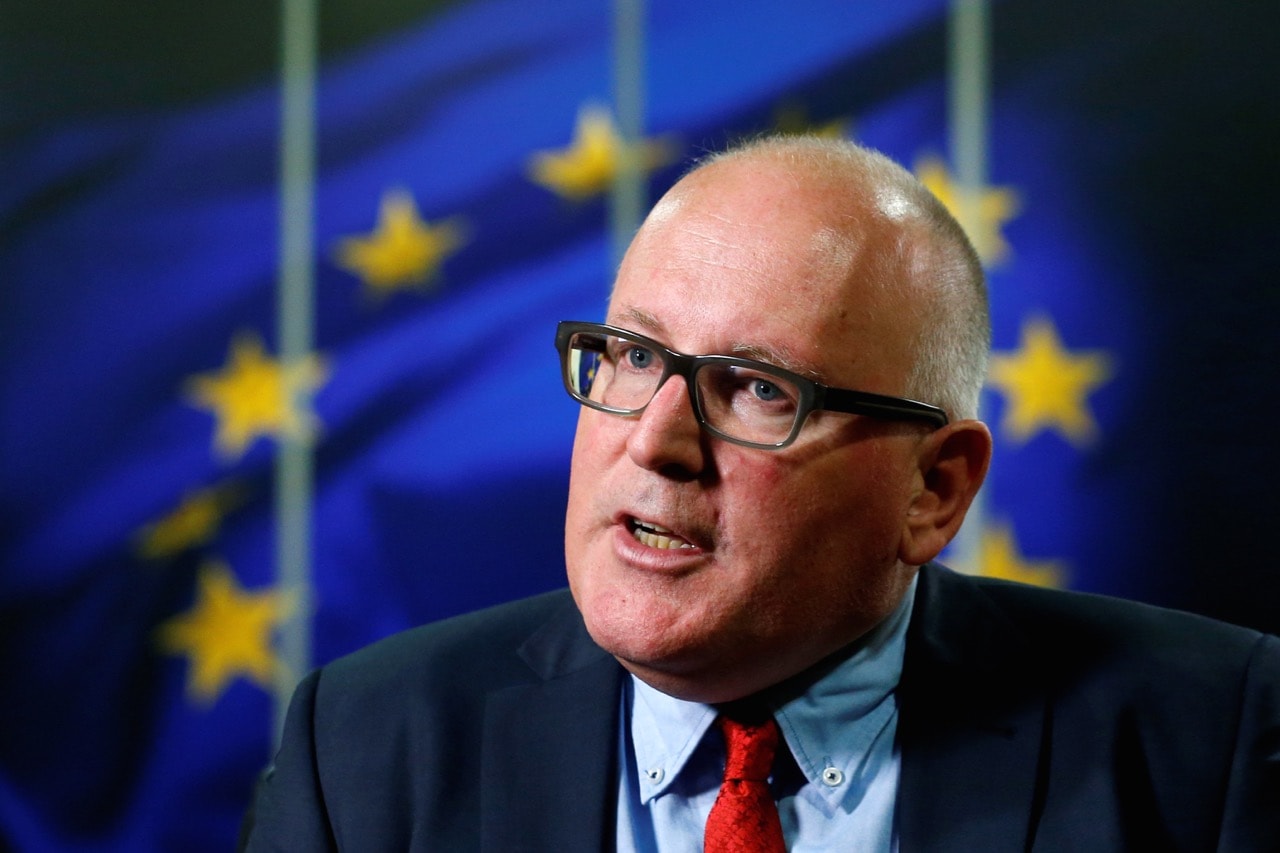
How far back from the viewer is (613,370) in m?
1.25

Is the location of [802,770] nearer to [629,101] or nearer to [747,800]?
[747,800]

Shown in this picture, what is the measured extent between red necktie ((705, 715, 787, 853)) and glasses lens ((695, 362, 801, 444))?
0.31m

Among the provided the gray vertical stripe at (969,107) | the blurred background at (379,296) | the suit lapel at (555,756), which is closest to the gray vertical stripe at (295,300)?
the blurred background at (379,296)

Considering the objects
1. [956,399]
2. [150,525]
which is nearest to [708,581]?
[956,399]

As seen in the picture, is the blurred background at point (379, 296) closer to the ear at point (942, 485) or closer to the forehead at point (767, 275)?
the ear at point (942, 485)

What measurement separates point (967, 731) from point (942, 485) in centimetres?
26

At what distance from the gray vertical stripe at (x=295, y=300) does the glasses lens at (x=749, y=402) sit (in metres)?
2.32

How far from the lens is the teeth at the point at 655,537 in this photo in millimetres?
1121

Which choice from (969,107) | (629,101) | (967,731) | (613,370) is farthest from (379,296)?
(967,731)

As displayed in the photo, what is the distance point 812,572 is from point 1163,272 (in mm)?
2155

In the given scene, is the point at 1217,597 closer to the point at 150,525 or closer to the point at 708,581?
the point at 708,581

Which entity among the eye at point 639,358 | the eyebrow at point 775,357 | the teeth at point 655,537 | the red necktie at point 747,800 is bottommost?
the red necktie at point 747,800

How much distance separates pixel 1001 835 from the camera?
1.19 meters

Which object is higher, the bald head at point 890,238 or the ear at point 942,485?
the bald head at point 890,238
